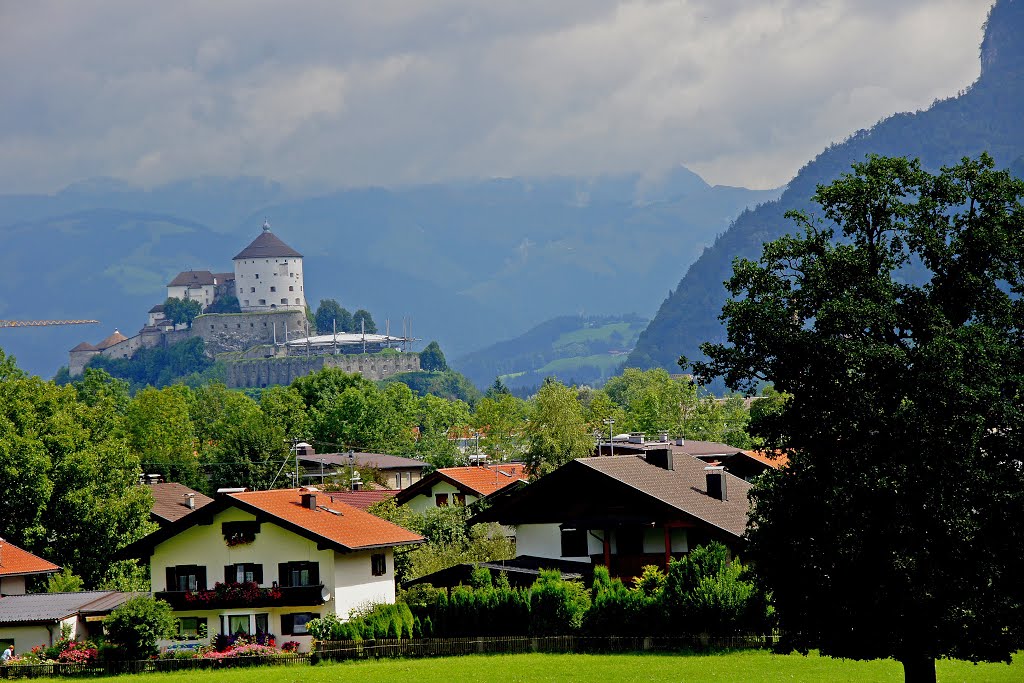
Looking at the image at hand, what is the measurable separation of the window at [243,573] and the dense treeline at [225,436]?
842 cm

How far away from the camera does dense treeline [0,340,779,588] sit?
66.6 meters

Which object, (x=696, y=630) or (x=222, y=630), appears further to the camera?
(x=222, y=630)

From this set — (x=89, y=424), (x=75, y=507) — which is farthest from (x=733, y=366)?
(x=89, y=424)

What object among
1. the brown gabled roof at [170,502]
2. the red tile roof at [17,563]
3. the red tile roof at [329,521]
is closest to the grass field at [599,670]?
the red tile roof at [329,521]

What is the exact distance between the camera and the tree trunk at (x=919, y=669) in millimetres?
27312

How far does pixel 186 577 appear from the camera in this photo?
173 ft

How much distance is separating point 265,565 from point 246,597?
5.54 feet

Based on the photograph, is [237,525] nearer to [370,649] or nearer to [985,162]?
[370,649]

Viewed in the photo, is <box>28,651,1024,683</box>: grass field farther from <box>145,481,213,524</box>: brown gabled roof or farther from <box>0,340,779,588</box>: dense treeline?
<box>145,481,213,524</box>: brown gabled roof

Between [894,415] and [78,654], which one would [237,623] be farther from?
[894,415]

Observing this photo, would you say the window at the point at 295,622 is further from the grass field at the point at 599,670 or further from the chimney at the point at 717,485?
the chimney at the point at 717,485

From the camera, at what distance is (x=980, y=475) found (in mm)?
25953

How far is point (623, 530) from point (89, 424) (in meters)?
38.7

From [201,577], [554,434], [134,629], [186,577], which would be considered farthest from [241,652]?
[554,434]
